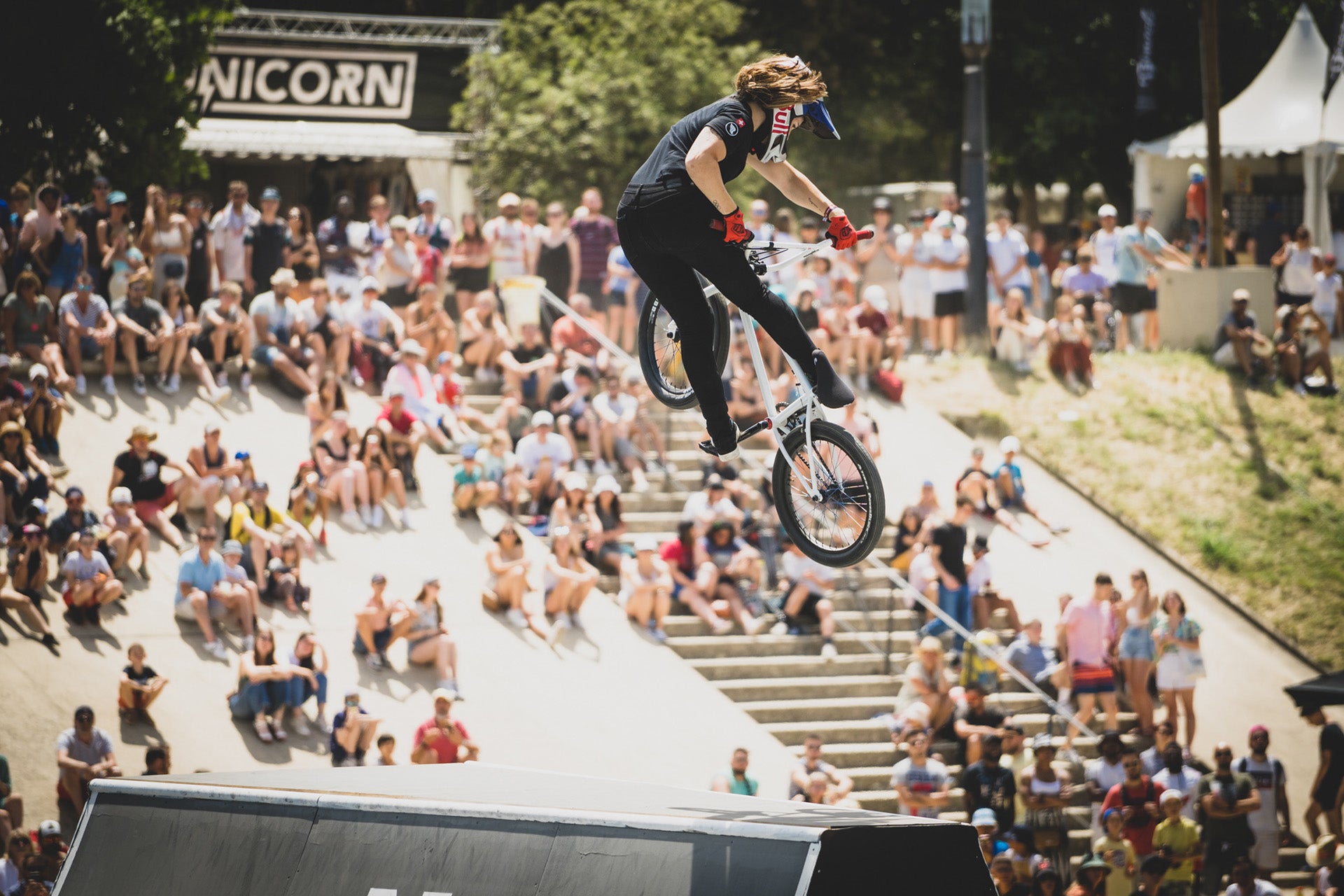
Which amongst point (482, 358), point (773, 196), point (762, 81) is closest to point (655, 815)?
point (762, 81)

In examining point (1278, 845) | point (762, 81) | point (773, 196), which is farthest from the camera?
point (773, 196)

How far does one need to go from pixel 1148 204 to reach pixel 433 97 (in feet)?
36.3

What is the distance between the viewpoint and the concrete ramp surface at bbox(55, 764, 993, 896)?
7.70 metres

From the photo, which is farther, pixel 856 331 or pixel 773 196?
pixel 773 196

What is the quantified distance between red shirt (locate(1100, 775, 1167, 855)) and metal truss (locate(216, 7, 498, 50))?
13.6m

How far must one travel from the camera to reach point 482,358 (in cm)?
1772

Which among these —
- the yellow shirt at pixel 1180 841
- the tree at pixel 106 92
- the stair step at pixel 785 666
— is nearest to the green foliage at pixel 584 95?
the tree at pixel 106 92

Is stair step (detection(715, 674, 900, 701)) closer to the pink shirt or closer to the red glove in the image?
the pink shirt

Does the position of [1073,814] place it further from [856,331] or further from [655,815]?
[655,815]

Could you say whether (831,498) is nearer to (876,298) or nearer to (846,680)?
(846,680)

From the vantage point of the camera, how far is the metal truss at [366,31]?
21.9m

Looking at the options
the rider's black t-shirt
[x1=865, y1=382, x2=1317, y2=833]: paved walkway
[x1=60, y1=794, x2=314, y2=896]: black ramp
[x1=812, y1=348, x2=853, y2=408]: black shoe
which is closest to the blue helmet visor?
the rider's black t-shirt

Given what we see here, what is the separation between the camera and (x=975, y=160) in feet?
69.0

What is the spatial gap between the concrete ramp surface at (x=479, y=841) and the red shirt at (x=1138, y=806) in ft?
18.2
